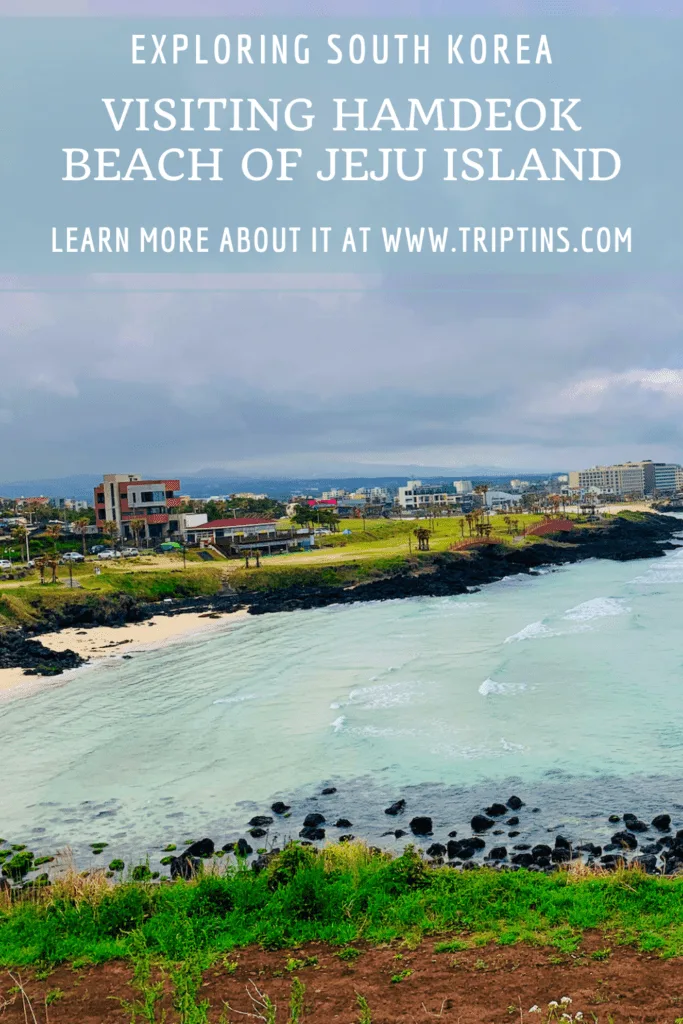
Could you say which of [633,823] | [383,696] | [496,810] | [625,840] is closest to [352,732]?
[383,696]

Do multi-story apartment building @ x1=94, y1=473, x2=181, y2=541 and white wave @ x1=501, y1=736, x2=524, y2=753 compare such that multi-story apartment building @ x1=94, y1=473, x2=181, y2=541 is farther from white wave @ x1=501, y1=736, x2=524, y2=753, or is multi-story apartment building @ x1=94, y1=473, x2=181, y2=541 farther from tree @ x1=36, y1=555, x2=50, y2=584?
white wave @ x1=501, y1=736, x2=524, y2=753

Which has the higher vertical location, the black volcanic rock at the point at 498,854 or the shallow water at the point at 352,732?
the black volcanic rock at the point at 498,854

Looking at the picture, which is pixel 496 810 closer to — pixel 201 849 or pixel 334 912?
pixel 201 849

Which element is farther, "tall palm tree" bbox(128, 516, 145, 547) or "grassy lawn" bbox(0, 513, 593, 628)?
"tall palm tree" bbox(128, 516, 145, 547)

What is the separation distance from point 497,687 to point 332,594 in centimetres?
A: 3445

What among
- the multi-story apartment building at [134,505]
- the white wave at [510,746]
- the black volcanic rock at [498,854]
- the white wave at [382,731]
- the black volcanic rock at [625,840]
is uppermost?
the multi-story apartment building at [134,505]

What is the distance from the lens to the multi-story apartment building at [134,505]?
9362 cm

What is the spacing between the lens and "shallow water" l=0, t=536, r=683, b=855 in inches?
780

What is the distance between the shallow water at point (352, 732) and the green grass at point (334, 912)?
231 inches

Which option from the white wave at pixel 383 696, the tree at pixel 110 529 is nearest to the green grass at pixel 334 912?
the white wave at pixel 383 696

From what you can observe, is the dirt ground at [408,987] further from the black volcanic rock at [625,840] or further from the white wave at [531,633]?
the white wave at [531,633]

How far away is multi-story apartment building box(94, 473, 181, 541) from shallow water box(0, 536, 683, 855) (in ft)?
165

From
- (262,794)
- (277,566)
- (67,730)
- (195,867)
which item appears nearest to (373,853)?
(195,867)

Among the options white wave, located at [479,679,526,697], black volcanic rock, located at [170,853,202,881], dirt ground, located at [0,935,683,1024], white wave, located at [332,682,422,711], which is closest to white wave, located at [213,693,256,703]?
white wave, located at [332,682,422,711]
